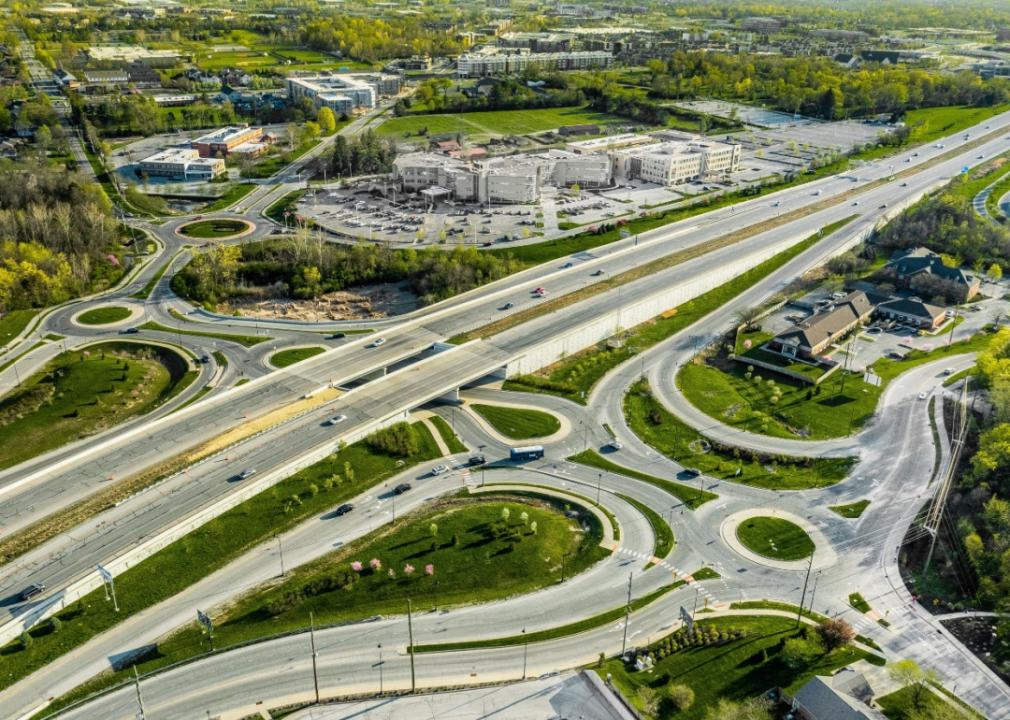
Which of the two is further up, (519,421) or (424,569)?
(519,421)

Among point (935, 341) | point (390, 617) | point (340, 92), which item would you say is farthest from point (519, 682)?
point (340, 92)

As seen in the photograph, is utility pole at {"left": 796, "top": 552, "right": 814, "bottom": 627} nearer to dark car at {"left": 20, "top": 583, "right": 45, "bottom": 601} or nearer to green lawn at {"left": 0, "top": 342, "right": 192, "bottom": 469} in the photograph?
dark car at {"left": 20, "top": 583, "right": 45, "bottom": 601}

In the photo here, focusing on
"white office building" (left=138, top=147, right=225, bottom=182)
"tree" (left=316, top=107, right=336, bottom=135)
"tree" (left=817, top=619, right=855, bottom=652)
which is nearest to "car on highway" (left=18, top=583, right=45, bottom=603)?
"tree" (left=817, top=619, right=855, bottom=652)

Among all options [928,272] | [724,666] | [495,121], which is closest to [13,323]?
[724,666]

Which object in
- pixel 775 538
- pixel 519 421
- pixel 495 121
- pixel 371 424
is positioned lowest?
pixel 775 538

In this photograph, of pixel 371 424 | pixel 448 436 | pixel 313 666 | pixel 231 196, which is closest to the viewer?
pixel 313 666

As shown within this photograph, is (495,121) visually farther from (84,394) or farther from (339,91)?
(84,394)

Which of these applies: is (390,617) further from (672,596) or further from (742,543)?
(742,543)
